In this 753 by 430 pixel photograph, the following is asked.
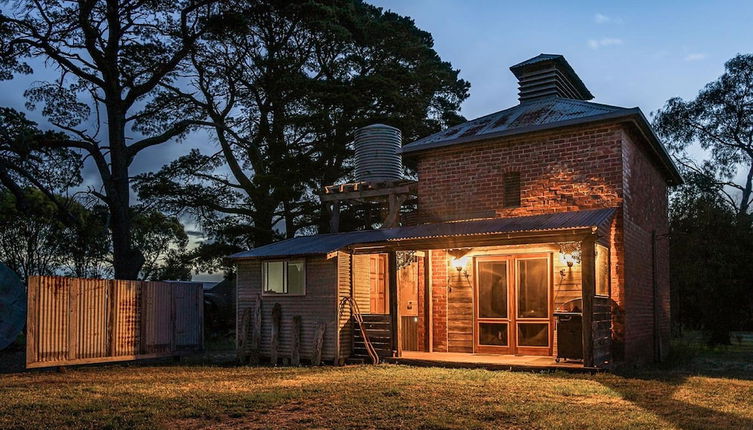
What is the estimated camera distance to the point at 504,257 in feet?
48.9

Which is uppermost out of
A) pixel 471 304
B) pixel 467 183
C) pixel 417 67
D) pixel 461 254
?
pixel 417 67

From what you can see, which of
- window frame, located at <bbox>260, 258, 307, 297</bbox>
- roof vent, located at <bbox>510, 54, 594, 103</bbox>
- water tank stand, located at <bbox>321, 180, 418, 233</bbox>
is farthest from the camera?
roof vent, located at <bbox>510, 54, 594, 103</bbox>

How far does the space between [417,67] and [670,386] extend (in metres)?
20.6

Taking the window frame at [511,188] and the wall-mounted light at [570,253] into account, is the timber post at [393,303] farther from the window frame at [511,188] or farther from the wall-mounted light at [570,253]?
the wall-mounted light at [570,253]

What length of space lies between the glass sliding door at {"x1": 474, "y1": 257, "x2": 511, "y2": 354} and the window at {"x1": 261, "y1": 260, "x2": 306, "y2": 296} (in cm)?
398

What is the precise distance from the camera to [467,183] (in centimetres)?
1556

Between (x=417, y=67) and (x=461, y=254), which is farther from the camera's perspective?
(x=417, y=67)

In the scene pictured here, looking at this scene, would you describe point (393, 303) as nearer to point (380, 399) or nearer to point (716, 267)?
point (380, 399)

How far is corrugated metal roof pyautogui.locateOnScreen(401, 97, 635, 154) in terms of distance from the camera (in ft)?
47.0

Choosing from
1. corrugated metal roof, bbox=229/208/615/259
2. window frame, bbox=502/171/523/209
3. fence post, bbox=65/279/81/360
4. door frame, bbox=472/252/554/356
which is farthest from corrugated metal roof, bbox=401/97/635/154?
fence post, bbox=65/279/81/360

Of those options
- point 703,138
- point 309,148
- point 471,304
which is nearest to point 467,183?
point 471,304

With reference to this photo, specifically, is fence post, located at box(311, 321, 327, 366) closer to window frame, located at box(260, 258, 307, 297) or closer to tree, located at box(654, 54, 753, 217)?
window frame, located at box(260, 258, 307, 297)

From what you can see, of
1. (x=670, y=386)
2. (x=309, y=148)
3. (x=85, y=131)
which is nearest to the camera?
(x=670, y=386)

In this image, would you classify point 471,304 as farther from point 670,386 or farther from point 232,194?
point 232,194
